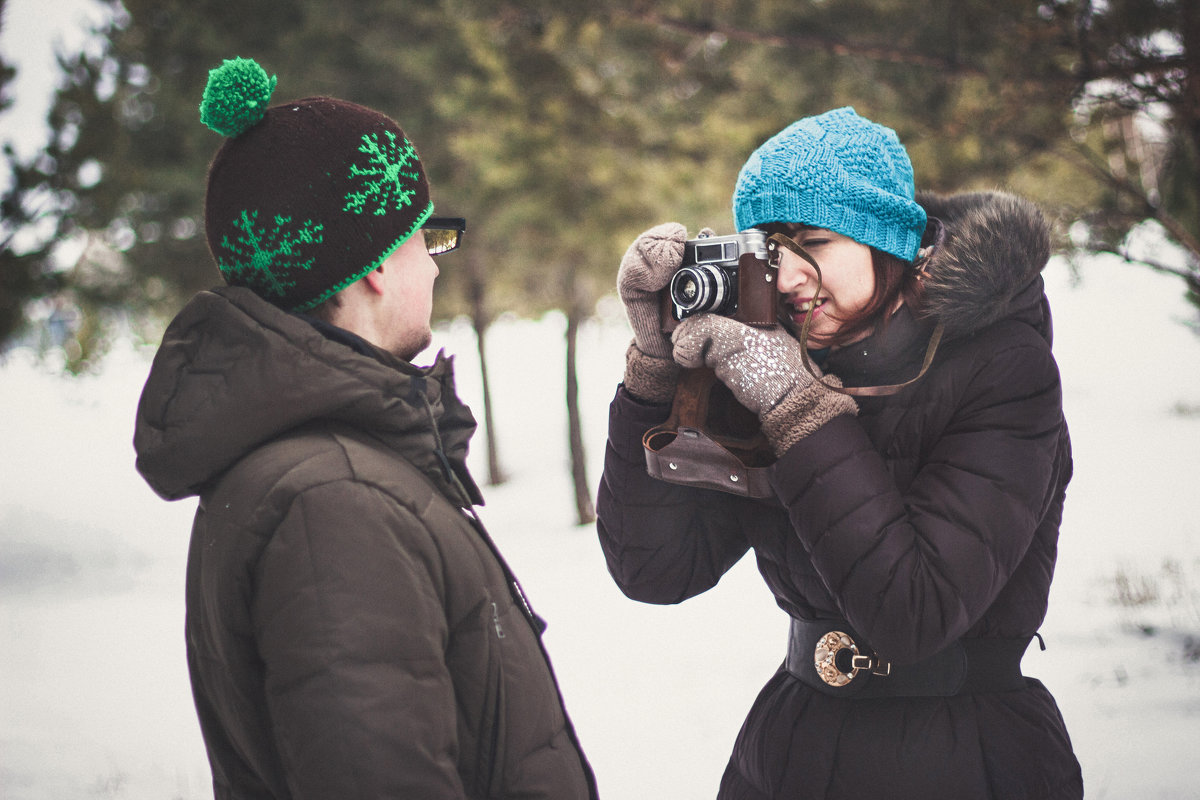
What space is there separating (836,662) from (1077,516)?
730cm

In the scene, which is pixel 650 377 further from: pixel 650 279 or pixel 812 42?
pixel 812 42

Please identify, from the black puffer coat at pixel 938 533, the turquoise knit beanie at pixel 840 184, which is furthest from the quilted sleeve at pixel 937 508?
the turquoise knit beanie at pixel 840 184

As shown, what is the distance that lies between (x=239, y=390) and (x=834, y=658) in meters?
1.05

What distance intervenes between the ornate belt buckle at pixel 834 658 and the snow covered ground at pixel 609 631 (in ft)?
7.93

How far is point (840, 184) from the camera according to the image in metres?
1.66

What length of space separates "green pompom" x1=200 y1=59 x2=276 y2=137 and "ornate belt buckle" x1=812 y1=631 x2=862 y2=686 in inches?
48.3

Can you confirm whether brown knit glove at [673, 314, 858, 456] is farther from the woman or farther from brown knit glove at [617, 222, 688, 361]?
brown knit glove at [617, 222, 688, 361]

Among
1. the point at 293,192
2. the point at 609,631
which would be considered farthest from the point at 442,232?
→ the point at 609,631

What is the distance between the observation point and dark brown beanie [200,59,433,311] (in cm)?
126

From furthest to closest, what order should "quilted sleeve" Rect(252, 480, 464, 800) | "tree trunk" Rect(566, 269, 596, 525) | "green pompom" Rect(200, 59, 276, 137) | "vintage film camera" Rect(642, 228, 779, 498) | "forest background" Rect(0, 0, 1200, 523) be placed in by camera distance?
"tree trunk" Rect(566, 269, 596, 525) → "forest background" Rect(0, 0, 1200, 523) → "vintage film camera" Rect(642, 228, 779, 498) → "green pompom" Rect(200, 59, 276, 137) → "quilted sleeve" Rect(252, 480, 464, 800)

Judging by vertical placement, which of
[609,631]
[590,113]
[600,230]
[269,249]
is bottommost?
[609,631]

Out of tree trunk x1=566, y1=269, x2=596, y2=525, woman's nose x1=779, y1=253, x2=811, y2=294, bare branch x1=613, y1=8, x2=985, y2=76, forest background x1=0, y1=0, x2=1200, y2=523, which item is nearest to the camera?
woman's nose x1=779, y1=253, x2=811, y2=294

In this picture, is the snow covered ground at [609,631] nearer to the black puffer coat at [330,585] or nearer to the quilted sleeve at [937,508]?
the quilted sleeve at [937,508]

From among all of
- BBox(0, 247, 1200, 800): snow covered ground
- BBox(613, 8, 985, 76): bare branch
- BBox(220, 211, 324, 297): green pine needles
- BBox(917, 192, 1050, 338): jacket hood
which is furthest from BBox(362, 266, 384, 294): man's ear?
BBox(613, 8, 985, 76): bare branch
